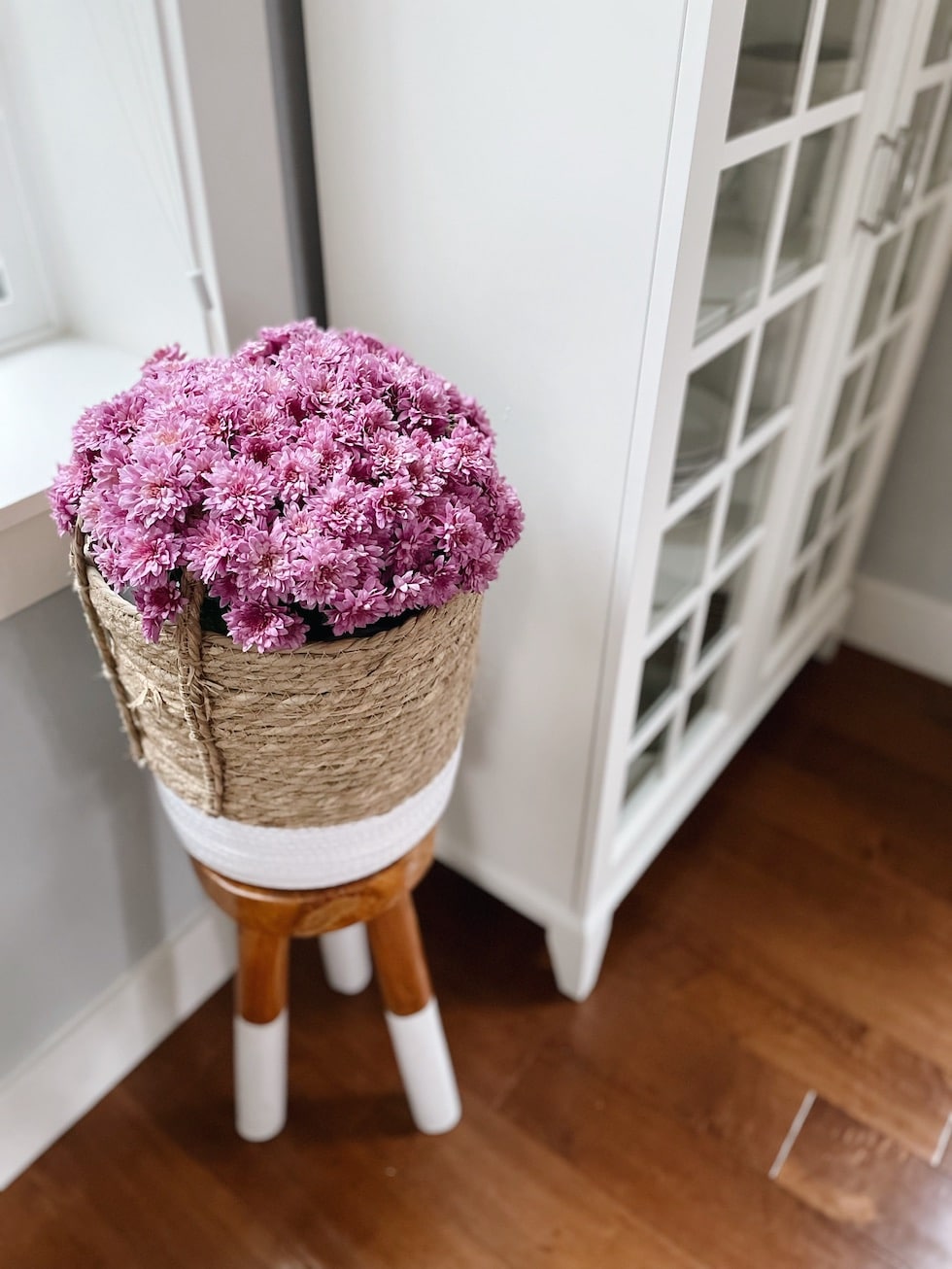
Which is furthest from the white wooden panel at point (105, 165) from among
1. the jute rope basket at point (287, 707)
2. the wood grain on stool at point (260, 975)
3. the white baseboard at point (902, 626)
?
the white baseboard at point (902, 626)

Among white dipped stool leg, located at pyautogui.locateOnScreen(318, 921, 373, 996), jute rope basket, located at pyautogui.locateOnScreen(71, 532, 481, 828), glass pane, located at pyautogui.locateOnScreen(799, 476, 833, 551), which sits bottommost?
white dipped stool leg, located at pyautogui.locateOnScreen(318, 921, 373, 996)

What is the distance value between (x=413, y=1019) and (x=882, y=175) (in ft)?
3.42

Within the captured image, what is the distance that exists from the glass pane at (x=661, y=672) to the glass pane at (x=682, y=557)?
0.22 ft

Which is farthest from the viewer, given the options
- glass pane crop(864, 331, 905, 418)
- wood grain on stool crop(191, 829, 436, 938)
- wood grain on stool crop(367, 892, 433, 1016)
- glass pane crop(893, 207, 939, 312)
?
glass pane crop(864, 331, 905, 418)

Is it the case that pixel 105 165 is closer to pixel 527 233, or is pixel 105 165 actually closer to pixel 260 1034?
pixel 527 233

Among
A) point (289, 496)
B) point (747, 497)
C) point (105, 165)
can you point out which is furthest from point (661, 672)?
point (105, 165)

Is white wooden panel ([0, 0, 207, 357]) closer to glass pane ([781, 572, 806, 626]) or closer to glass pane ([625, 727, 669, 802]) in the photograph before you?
glass pane ([625, 727, 669, 802])

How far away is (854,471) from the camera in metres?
1.62

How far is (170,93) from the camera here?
2.81 feet

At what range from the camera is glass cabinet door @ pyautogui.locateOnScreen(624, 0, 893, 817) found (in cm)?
87

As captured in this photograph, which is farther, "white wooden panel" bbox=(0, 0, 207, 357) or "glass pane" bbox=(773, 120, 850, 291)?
"glass pane" bbox=(773, 120, 850, 291)

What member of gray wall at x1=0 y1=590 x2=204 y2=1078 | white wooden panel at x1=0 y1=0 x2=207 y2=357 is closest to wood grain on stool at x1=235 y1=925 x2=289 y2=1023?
gray wall at x1=0 y1=590 x2=204 y2=1078

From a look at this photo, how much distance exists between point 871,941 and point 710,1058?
12.2 inches

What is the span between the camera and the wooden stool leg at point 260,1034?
0.99 m
